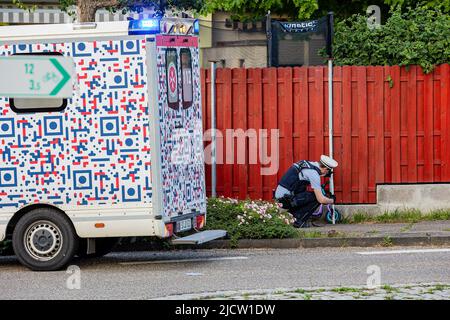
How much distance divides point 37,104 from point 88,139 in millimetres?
718

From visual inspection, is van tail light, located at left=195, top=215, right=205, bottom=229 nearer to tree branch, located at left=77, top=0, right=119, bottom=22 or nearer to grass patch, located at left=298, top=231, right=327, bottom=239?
grass patch, located at left=298, top=231, right=327, bottom=239

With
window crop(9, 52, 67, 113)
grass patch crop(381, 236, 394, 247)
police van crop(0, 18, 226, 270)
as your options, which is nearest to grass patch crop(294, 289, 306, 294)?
police van crop(0, 18, 226, 270)

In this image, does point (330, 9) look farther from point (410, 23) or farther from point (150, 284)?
point (150, 284)

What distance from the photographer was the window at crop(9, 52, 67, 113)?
14.7 meters

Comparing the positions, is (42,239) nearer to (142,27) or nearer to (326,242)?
(142,27)

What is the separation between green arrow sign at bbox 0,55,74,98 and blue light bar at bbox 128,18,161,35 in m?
0.79

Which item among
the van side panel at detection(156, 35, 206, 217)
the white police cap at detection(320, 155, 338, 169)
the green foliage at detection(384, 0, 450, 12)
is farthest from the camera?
the green foliage at detection(384, 0, 450, 12)

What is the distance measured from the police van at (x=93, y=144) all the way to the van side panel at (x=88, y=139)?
0.01 meters

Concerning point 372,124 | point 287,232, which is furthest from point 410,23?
point 287,232

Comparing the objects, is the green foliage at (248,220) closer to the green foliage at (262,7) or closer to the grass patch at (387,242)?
the grass patch at (387,242)

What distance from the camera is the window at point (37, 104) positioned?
14.7 m

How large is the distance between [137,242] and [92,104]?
11.6 feet

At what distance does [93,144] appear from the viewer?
48.3ft

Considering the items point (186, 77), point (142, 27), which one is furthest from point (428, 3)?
point (142, 27)
